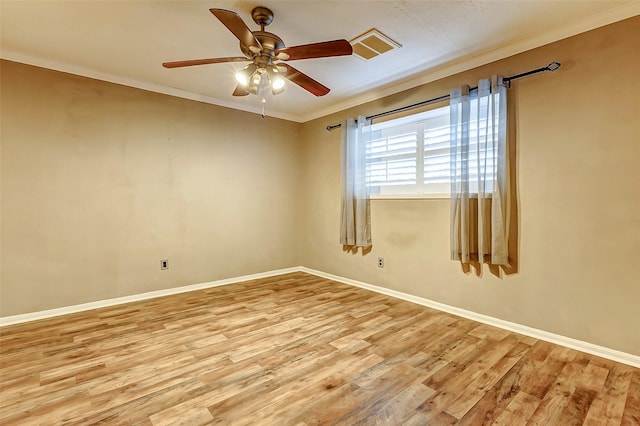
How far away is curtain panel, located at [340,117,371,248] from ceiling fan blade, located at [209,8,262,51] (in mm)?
2195

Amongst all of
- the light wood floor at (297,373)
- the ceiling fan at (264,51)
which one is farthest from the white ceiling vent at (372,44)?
the light wood floor at (297,373)

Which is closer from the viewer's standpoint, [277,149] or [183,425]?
[183,425]

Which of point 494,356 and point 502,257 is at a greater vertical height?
point 502,257

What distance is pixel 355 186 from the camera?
408 cm

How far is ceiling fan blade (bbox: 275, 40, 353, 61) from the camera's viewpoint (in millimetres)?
1958

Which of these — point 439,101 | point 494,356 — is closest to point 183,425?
point 494,356

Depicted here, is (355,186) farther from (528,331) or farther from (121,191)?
(121,191)

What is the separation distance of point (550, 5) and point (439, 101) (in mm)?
1192

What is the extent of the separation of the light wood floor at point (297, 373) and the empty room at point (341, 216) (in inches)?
0.7

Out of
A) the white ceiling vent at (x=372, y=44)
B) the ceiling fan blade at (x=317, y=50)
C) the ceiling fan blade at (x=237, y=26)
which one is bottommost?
the ceiling fan blade at (x=317, y=50)

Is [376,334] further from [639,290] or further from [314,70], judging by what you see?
[314,70]

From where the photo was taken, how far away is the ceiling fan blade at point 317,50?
1.96 meters

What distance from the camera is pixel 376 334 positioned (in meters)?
2.65

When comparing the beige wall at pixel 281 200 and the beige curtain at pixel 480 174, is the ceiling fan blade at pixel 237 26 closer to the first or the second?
the beige curtain at pixel 480 174
